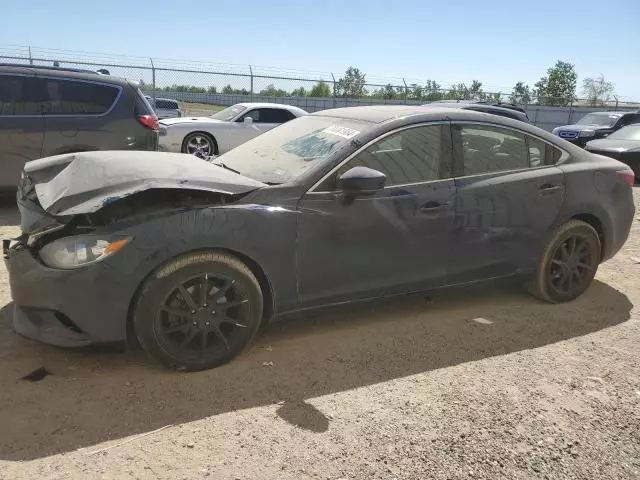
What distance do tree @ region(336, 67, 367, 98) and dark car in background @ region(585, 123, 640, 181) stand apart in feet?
35.9

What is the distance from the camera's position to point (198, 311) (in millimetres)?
3129

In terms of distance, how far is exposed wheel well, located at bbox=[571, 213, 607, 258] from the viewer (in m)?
4.52

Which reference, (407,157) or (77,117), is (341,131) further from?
(77,117)

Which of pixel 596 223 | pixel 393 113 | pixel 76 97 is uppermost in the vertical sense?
pixel 76 97

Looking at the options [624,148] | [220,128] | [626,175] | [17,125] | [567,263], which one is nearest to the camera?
[567,263]

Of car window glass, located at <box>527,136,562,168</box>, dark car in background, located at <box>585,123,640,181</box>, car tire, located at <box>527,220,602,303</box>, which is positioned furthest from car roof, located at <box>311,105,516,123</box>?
dark car in background, located at <box>585,123,640,181</box>

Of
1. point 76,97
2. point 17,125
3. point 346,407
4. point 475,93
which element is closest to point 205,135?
point 76,97

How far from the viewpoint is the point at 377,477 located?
2.44 metres

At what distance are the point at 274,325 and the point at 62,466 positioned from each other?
1779mm

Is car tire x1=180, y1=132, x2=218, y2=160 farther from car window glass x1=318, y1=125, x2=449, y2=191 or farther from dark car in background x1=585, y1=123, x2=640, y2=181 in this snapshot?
car window glass x1=318, y1=125, x2=449, y2=191

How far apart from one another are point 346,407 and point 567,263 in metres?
2.51

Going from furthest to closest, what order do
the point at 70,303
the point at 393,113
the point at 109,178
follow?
the point at 393,113
the point at 109,178
the point at 70,303

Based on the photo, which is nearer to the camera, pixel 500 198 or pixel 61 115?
pixel 500 198

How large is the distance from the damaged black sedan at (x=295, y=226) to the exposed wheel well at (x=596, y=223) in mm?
11
